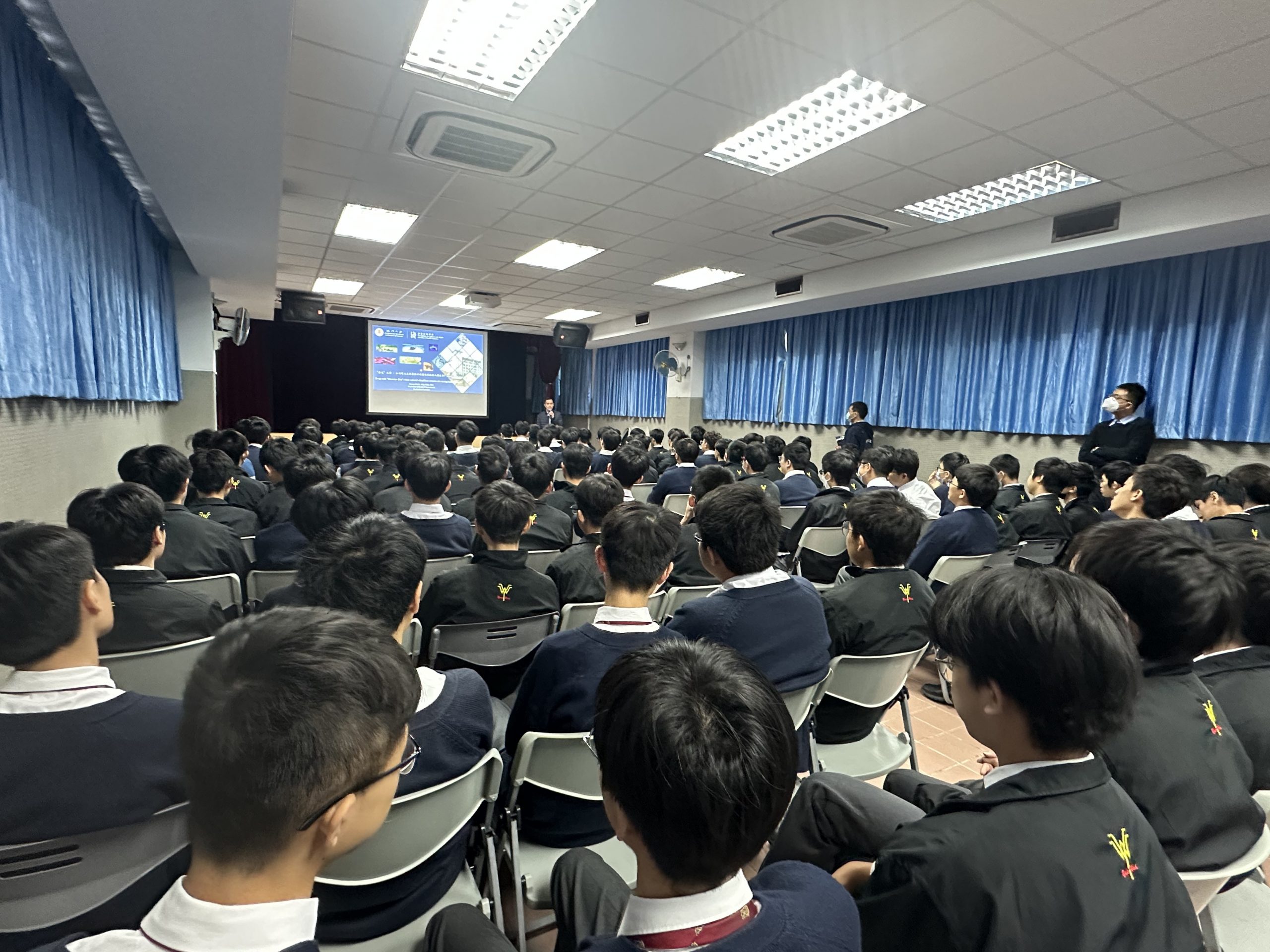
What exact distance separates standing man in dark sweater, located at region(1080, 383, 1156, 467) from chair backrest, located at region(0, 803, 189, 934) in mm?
6430

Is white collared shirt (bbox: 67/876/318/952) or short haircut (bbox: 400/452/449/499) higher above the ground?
short haircut (bbox: 400/452/449/499)

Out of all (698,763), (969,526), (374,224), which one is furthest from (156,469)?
(969,526)

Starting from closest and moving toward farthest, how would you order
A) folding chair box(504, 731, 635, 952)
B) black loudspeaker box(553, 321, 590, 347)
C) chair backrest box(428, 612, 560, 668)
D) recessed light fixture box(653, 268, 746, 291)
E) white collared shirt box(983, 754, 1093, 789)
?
white collared shirt box(983, 754, 1093, 789), folding chair box(504, 731, 635, 952), chair backrest box(428, 612, 560, 668), recessed light fixture box(653, 268, 746, 291), black loudspeaker box(553, 321, 590, 347)

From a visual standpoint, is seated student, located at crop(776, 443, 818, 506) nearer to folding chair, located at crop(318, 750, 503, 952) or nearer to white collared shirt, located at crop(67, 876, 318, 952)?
folding chair, located at crop(318, 750, 503, 952)

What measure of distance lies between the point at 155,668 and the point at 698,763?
1712 mm

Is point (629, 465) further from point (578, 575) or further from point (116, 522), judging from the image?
point (116, 522)

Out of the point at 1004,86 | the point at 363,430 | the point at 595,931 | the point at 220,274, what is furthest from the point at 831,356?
the point at 595,931

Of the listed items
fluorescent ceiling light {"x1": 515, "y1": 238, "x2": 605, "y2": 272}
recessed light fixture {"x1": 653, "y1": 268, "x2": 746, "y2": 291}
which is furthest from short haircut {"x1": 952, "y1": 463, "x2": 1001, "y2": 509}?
recessed light fixture {"x1": 653, "y1": 268, "x2": 746, "y2": 291}

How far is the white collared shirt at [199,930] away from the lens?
0.56 m

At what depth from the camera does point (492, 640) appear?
2002mm

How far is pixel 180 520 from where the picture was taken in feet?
8.18

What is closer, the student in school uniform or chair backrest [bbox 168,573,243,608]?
the student in school uniform

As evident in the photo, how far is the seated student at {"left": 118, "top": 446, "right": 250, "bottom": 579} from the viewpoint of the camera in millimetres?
2463

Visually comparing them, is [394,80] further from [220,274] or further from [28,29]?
[220,274]
